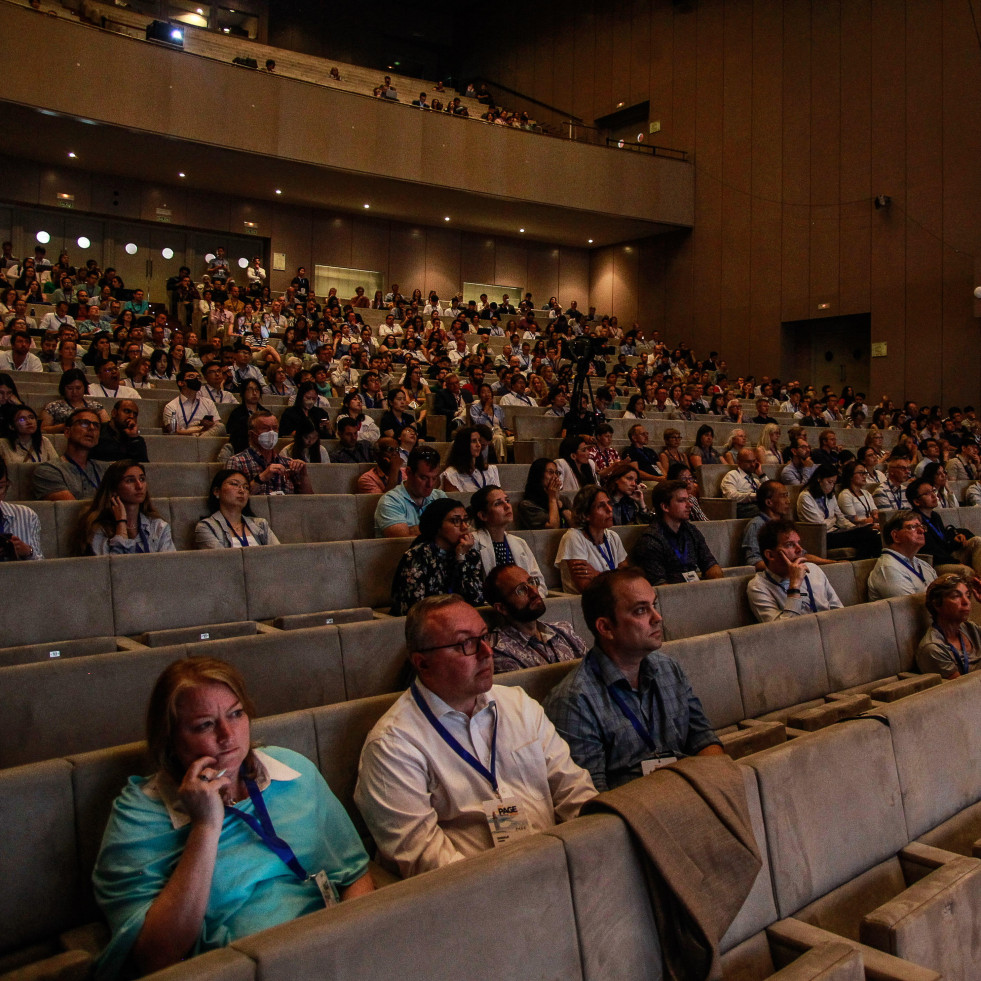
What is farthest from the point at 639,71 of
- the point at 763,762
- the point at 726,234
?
the point at 763,762

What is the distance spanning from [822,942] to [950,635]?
2.03m

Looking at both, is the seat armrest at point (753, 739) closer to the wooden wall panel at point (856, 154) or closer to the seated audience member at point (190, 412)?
the seated audience member at point (190, 412)

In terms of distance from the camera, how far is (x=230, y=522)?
339 centimetres

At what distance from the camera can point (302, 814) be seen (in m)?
1.40

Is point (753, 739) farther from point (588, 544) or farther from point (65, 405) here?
point (65, 405)

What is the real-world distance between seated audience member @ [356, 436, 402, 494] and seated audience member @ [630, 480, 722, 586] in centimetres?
133

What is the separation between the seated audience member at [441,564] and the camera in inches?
114

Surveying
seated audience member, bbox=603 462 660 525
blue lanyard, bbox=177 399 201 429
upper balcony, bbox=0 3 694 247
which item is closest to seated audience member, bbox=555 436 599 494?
seated audience member, bbox=603 462 660 525

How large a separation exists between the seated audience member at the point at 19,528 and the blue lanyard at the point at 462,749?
6.04ft

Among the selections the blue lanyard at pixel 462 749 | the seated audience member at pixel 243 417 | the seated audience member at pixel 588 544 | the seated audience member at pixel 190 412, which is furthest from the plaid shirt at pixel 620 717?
the seated audience member at pixel 190 412

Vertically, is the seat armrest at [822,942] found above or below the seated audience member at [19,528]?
below

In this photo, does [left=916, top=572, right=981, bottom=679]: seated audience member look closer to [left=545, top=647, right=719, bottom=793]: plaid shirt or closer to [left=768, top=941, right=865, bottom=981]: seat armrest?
[left=545, top=647, right=719, bottom=793]: plaid shirt

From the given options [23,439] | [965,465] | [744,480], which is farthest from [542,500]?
[965,465]

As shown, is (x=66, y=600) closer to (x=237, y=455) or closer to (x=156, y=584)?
(x=156, y=584)
